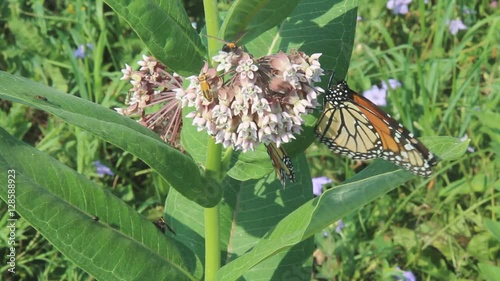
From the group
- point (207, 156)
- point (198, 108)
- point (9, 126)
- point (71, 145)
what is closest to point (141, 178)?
point (71, 145)

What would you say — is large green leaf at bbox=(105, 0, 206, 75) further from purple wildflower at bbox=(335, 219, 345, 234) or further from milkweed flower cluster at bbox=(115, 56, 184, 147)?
purple wildflower at bbox=(335, 219, 345, 234)

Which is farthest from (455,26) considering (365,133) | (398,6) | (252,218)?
(252,218)

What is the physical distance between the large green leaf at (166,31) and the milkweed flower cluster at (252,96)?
0.28ft

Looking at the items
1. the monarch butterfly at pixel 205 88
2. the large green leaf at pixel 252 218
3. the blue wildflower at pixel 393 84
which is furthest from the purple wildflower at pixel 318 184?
the monarch butterfly at pixel 205 88

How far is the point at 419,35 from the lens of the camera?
4.14 meters

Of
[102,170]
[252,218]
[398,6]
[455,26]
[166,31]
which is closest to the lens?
[166,31]

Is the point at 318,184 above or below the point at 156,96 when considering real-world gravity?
below

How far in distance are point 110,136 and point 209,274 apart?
678mm

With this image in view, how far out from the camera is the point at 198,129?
1560 millimetres

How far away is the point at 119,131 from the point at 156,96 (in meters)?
0.45

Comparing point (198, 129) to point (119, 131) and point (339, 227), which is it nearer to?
point (119, 131)

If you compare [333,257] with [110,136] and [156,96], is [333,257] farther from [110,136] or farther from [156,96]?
[110,136]

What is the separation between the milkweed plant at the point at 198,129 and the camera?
1486 millimetres

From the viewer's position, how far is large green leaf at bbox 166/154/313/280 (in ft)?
7.17
